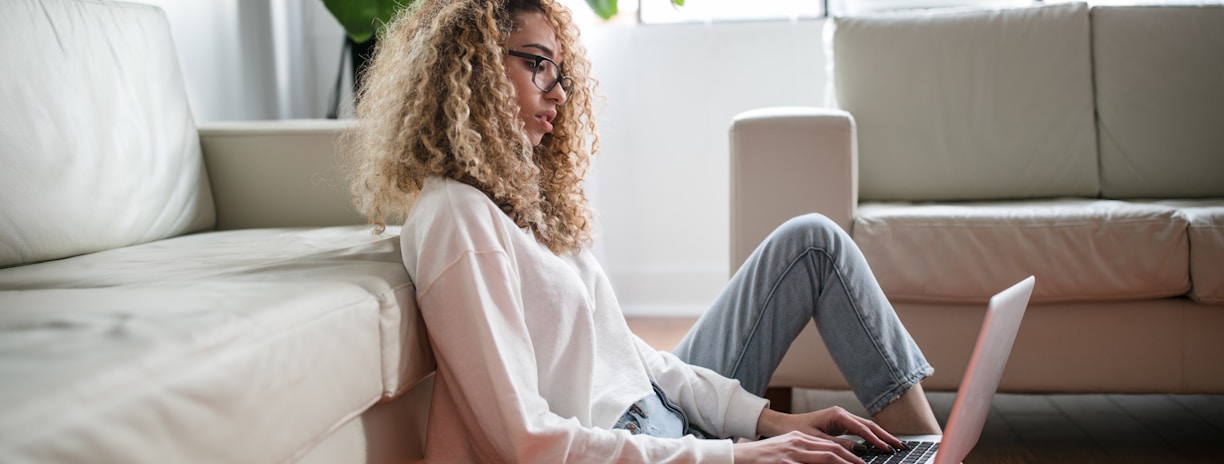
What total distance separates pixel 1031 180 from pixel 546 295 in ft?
5.41

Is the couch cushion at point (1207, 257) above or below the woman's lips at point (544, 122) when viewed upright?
below

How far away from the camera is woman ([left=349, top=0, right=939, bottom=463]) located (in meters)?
1.03

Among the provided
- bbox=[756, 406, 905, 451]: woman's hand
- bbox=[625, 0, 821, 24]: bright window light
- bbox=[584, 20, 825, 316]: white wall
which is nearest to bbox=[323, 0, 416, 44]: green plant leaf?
bbox=[584, 20, 825, 316]: white wall

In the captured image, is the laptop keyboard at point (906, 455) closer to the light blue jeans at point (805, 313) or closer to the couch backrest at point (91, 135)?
the light blue jeans at point (805, 313)

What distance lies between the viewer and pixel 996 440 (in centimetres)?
202

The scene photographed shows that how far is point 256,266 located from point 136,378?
0.54m

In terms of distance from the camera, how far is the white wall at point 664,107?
326cm

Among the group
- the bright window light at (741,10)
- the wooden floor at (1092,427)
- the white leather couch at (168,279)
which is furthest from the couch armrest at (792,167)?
the bright window light at (741,10)

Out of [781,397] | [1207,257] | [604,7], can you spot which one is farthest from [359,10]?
[1207,257]

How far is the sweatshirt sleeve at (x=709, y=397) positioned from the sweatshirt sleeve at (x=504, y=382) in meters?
0.24

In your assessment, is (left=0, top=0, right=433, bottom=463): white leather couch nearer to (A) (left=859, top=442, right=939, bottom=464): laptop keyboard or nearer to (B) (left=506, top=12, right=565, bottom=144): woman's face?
(B) (left=506, top=12, right=565, bottom=144): woman's face

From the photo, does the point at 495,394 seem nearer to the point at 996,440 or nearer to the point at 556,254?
the point at 556,254

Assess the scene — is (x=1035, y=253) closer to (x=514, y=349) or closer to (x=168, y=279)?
(x=514, y=349)

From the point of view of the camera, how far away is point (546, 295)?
111 cm
